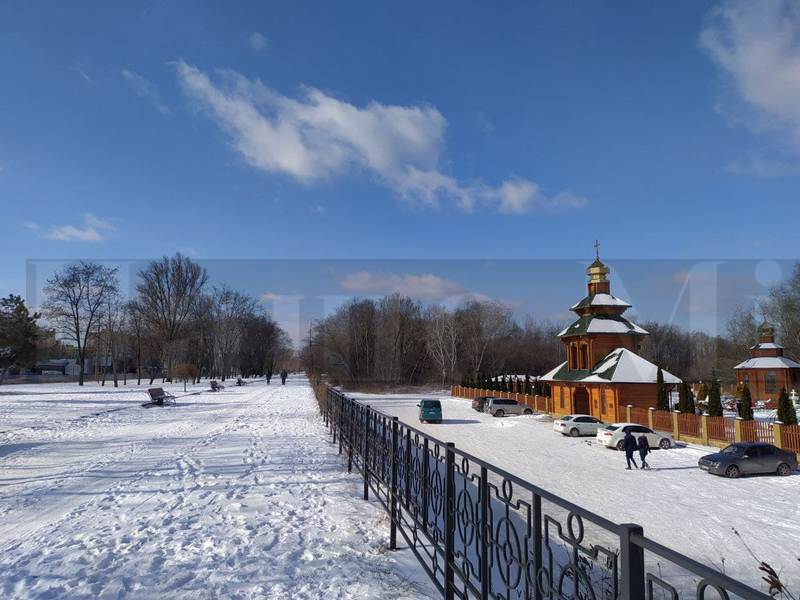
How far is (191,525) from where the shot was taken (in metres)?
5.21

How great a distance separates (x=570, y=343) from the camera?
30.1 metres

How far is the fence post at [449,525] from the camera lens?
11.0ft

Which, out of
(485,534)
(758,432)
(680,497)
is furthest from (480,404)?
(485,534)

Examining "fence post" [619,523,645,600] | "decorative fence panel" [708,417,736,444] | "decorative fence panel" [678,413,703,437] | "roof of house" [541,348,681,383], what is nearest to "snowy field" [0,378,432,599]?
"fence post" [619,523,645,600]

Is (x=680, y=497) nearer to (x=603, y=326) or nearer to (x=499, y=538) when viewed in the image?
(x=499, y=538)

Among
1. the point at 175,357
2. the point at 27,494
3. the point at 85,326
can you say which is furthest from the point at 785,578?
the point at 175,357

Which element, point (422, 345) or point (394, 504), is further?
point (422, 345)

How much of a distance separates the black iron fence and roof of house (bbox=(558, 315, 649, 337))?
76.9ft

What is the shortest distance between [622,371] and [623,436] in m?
8.20

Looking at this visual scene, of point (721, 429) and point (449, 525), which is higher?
point (449, 525)

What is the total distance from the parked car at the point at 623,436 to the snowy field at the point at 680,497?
352mm

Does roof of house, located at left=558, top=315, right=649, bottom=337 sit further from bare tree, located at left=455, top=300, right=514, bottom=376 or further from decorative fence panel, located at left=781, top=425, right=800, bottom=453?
bare tree, located at left=455, top=300, right=514, bottom=376

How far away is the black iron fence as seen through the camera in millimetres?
1527

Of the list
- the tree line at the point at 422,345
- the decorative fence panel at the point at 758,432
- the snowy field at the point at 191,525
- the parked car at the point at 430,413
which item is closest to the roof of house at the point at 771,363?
the tree line at the point at 422,345
